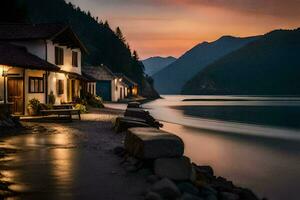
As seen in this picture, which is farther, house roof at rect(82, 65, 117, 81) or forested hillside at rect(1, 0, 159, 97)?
forested hillside at rect(1, 0, 159, 97)

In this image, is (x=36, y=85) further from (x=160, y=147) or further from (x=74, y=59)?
(x=160, y=147)

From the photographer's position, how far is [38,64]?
28.6m

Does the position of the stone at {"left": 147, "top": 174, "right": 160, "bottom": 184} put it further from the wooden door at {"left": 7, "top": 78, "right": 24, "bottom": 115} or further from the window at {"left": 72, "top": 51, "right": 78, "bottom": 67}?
the window at {"left": 72, "top": 51, "right": 78, "bottom": 67}

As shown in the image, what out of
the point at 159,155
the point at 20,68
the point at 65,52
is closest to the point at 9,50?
the point at 20,68

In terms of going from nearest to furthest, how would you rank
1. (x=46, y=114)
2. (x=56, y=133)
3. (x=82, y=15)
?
(x=56, y=133), (x=46, y=114), (x=82, y=15)

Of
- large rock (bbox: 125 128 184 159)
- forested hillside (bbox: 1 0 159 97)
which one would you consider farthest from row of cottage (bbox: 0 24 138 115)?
forested hillside (bbox: 1 0 159 97)

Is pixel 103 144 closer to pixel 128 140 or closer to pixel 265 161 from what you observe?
pixel 128 140

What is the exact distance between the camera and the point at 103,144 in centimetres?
1555

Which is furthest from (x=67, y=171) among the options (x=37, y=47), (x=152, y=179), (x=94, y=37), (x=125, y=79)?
(x=94, y=37)

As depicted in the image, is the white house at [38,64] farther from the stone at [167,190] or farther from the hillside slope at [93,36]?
the hillside slope at [93,36]

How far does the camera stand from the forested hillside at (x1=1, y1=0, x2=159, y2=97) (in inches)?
5044

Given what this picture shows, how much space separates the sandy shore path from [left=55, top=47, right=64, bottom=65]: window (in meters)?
19.5

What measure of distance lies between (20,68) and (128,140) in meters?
17.8

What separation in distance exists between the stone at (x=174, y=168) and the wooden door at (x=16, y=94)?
20.1 m
